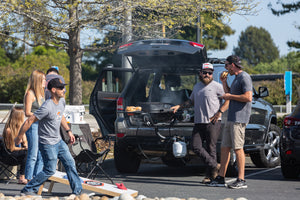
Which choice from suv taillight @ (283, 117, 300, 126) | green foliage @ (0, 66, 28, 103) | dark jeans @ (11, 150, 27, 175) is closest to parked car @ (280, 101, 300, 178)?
suv taillight @ (283, 117, 300, 126)

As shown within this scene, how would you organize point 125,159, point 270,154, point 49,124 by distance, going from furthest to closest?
point 270,154, point 125,159, point 49,124

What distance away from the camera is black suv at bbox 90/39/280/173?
8.80 m

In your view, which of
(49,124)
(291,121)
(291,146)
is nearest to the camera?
(49,124)

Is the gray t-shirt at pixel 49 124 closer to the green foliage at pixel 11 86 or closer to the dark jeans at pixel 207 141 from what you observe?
the dark jeans at pixel 207 141

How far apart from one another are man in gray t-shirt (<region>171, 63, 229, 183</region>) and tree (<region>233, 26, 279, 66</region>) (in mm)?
105855

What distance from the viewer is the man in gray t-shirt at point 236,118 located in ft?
25.9

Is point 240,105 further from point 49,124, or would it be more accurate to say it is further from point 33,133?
point 33,133

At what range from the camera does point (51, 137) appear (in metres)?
6.64

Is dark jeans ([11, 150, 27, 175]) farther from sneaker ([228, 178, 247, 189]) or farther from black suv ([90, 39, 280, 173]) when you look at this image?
sneaker ([228, 178, 247, 189])

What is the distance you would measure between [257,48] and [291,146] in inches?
4208

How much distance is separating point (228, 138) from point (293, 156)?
1147mm

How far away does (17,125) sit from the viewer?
881 cm

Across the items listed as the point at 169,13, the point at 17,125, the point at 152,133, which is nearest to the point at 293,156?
the point at 152,133

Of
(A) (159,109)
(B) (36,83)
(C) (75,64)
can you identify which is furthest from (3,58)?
(B) (36,83)
